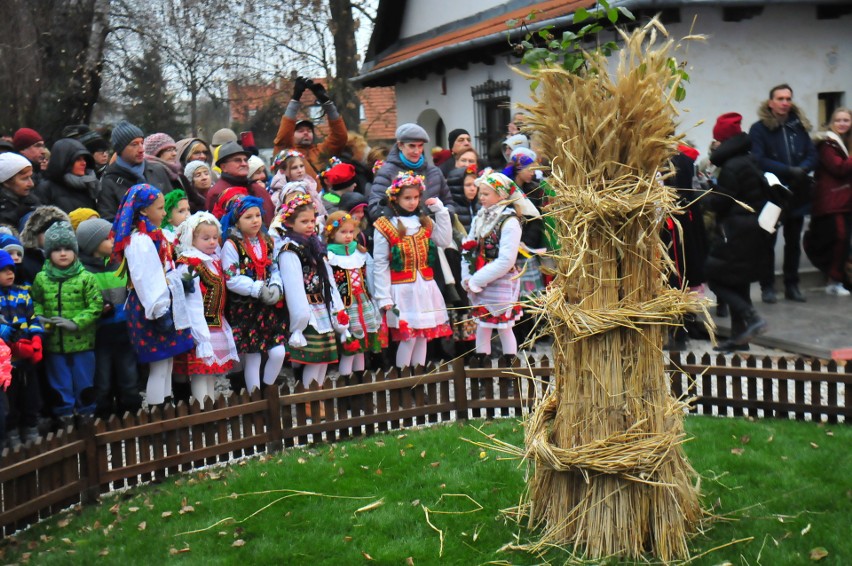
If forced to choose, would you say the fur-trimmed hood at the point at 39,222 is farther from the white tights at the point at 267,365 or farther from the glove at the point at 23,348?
the white tights at the point at 267,365

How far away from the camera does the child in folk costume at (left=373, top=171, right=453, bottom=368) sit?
7980 millimetres

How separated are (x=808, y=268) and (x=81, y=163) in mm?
9095

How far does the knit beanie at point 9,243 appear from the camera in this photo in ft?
22.3

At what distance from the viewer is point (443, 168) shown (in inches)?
434

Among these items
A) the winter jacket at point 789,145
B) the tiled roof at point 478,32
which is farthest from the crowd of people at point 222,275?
the tiled roof at point 478,32

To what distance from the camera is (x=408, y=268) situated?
8.10 m

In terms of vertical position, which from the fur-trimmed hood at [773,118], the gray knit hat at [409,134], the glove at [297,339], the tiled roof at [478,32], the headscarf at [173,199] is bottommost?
the glove at [297,339]

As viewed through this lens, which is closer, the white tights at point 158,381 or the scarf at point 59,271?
the scarf at point 59,271

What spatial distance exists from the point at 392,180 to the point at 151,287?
2.78 meters

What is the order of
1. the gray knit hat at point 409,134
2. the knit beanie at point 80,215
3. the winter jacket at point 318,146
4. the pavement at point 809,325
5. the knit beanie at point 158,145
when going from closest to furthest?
the knit beanie at point 80,215 < the gray knit hat at point 409,134 < the pavement at point 809,325 < the knit beanie at point 158,145 < the winter jacket at point 318,146

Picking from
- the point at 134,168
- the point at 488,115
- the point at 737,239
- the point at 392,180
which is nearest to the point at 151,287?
the point at 134,168

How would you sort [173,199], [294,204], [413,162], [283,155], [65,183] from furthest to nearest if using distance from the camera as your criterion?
[283,155]
[413,162]
[65,183]
[173,199]
[294,204]

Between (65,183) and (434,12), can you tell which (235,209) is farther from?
(434,12)

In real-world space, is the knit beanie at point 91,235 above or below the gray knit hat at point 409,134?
below
